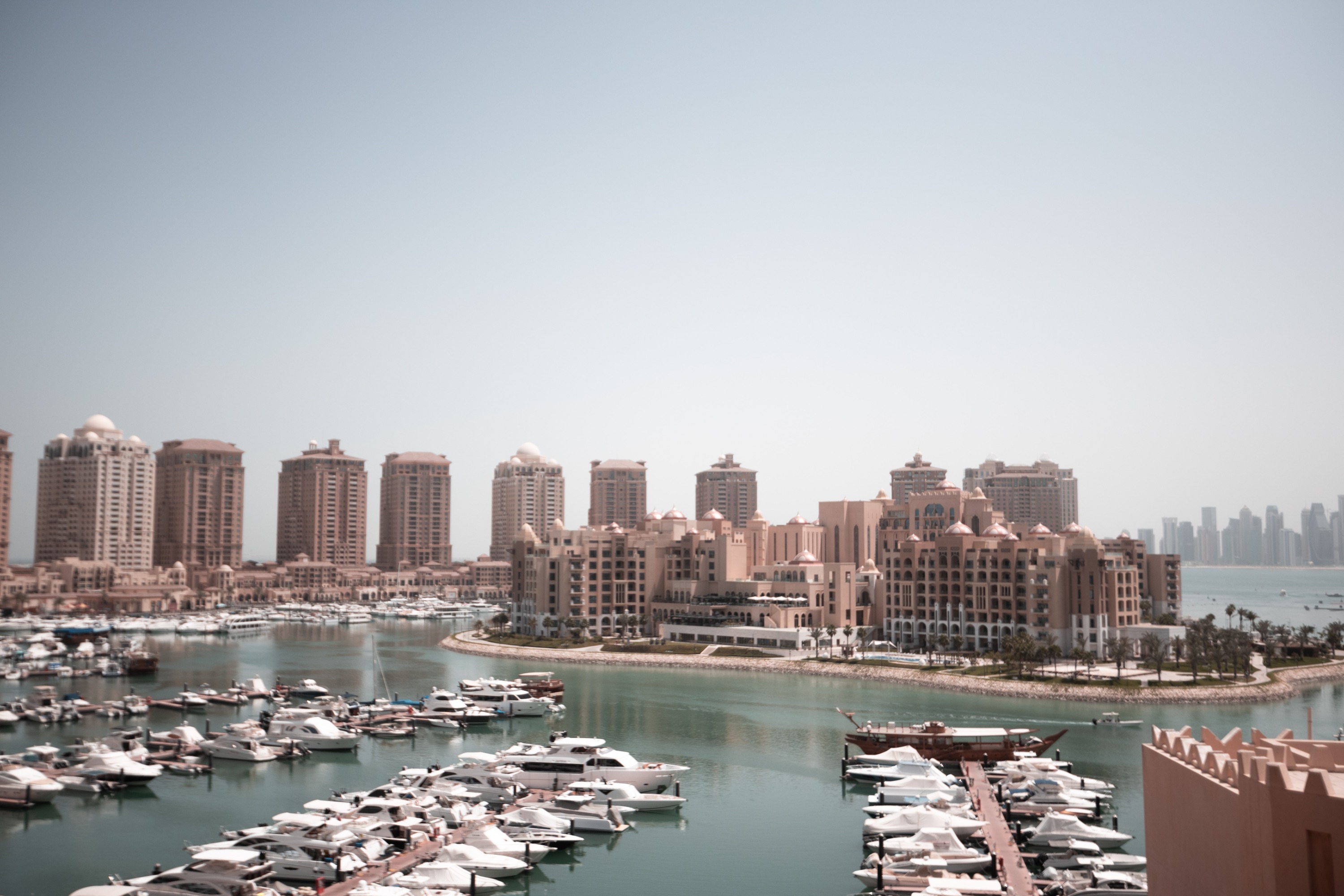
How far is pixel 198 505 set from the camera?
7156 inches

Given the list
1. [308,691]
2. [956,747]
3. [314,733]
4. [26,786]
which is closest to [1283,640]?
[956,747]

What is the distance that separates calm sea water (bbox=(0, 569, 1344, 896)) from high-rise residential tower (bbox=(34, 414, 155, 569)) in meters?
88.3

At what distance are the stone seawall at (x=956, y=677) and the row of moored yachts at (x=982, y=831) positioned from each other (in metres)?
25.7

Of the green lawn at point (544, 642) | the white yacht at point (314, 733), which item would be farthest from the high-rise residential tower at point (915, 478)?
the white yacht at point (314, 733)

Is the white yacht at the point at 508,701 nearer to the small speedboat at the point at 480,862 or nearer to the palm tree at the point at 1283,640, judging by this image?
the small speedboat at the point at 480,862

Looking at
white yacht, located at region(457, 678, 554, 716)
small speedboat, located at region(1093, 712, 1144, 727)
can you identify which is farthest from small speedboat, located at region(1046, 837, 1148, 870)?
white yacht, located at region(457, 678, 554, 716)

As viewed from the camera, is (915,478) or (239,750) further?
(915,478)

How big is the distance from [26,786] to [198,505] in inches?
6113

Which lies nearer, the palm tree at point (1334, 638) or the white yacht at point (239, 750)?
the white yacht at point (239, 750)

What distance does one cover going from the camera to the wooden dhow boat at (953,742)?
45375mm

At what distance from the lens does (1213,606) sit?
603ft

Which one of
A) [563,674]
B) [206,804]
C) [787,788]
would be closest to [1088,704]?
[787,788]

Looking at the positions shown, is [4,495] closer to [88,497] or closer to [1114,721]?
[88,497]

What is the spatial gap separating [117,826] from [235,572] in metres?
153
